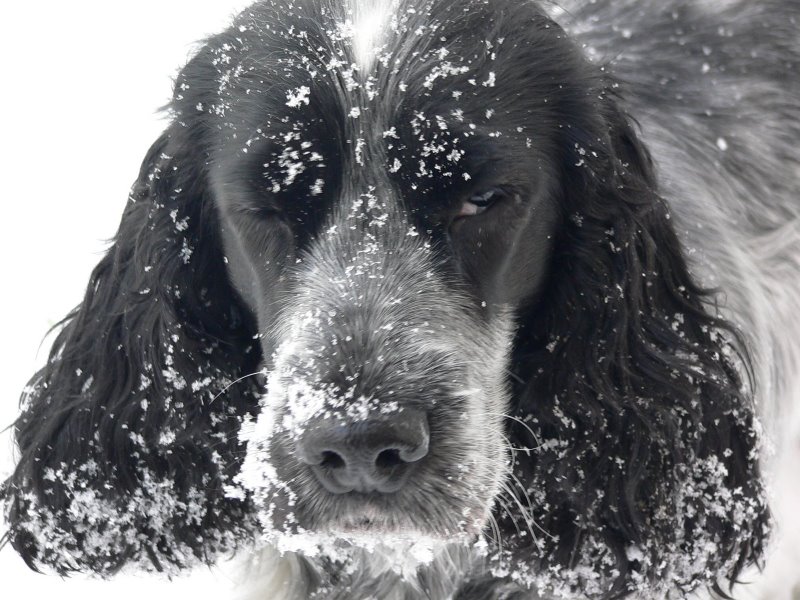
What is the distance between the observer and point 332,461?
2.08 m

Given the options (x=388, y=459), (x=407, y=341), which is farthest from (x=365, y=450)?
(x=407, y=341)

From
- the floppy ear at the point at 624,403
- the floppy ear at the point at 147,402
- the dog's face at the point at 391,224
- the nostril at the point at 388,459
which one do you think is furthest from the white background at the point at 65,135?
the nostril at the point at 388,459

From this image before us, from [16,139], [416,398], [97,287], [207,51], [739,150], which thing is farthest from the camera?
[16,139]

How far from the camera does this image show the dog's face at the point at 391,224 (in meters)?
2.16

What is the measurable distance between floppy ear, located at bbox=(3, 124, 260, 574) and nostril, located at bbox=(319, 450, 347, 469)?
628mm

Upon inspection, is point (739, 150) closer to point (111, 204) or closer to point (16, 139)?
point (111, 204)

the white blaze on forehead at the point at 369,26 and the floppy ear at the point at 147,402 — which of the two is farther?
the floppy ear at the point at 147,402

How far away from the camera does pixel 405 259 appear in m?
2.31

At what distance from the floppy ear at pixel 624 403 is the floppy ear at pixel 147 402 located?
0.78 metres

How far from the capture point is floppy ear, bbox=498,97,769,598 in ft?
8.24

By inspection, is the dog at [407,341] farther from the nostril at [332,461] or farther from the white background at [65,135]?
the white background at [65,135]

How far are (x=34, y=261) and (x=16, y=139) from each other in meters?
0.98

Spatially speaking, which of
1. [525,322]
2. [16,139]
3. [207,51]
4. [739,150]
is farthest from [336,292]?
[16,139]

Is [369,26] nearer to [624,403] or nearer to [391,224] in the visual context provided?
[391,224]
